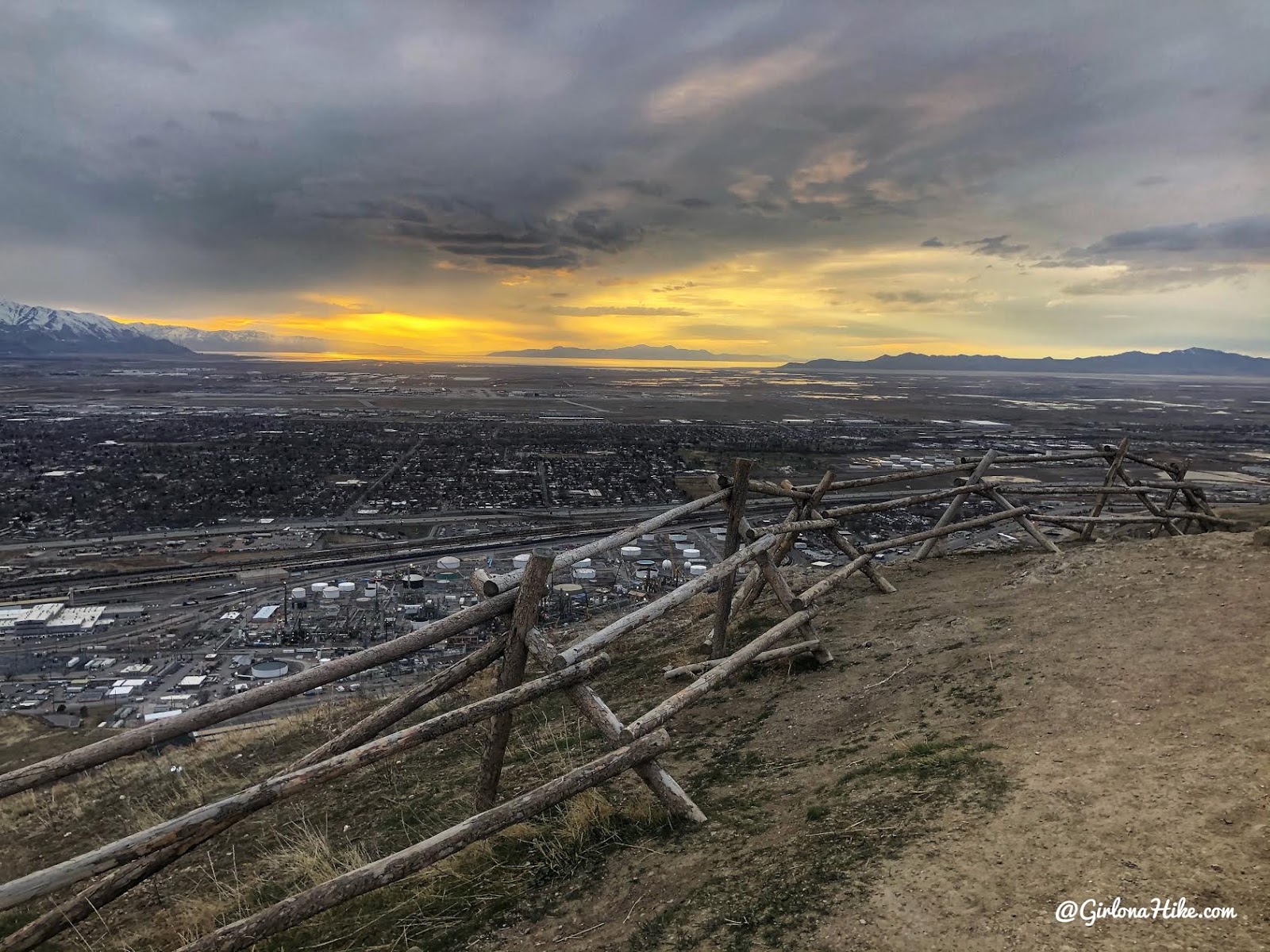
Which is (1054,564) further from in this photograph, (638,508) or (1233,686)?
(638,508)

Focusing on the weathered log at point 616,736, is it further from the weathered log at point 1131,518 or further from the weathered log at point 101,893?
the weathered log at point 1131,518

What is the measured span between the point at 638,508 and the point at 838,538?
3629cm

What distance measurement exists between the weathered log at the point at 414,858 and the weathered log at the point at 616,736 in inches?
5.0

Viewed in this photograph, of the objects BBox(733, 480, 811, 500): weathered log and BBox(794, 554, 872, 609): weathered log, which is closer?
BBox(794, 554, 872, 609): weathered log

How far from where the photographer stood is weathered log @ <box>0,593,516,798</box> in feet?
11.9

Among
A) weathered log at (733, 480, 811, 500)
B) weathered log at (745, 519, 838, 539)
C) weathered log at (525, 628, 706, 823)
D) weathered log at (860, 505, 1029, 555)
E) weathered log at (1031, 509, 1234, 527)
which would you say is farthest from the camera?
weathered log at (1031, 509, 1234, 527)

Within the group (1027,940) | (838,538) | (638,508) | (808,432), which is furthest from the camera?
(808,432)

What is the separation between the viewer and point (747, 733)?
214 inches

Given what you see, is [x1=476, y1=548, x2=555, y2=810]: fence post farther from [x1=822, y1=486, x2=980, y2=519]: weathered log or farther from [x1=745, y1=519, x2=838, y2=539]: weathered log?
[x1=822, y1=486, x2=980, y2=519]: weathered log

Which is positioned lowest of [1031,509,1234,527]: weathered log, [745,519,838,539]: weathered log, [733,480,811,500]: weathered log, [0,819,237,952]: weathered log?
[0,819,237,952]: weathered log

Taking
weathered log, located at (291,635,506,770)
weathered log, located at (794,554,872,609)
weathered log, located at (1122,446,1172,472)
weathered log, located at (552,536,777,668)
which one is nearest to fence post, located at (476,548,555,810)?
weathered log, located at (291,635,506,770)

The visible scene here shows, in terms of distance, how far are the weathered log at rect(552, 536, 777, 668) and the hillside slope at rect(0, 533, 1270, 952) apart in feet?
3.54

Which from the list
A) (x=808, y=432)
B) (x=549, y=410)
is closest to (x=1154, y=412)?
(x=808, y=432)

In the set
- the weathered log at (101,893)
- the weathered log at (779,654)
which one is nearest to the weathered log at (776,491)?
the weathered log at (779,654)
